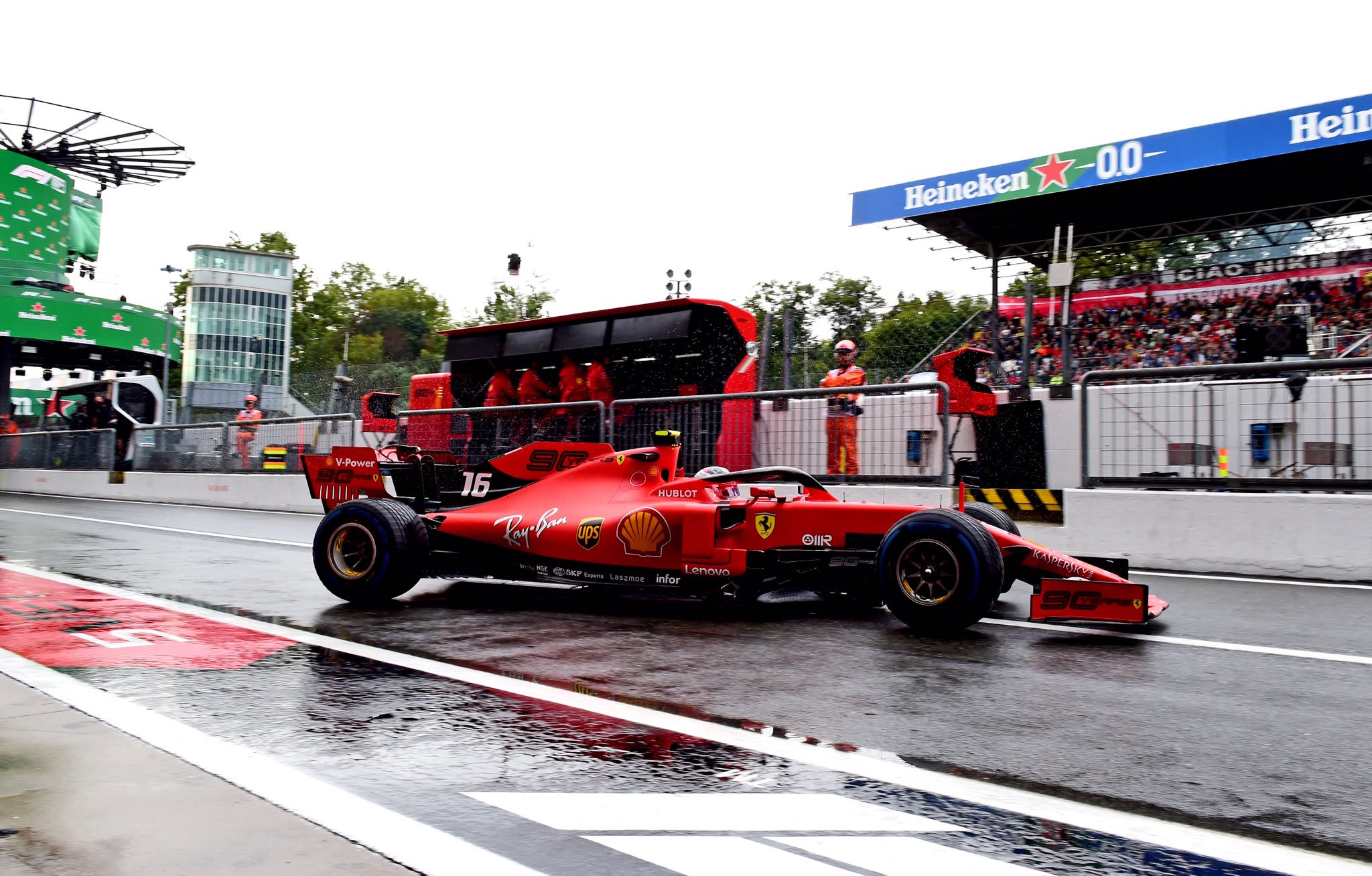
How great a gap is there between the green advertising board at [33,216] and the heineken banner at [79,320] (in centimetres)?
613

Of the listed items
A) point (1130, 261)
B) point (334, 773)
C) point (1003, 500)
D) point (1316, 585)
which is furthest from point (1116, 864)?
point (1130, 261)

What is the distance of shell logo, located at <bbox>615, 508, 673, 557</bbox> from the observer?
606 cm

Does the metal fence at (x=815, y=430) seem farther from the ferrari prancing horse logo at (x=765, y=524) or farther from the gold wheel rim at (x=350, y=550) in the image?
the gold wheel rim at (x=350, y=550)

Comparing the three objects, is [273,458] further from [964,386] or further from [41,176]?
[41,176]

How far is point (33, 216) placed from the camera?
4597 centimetres

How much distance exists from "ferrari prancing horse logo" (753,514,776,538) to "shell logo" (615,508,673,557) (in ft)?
1.66

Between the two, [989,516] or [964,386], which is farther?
[964,386]

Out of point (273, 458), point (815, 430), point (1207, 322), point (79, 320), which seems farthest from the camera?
point (79, 320)

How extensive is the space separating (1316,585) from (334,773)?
6821 millimetres

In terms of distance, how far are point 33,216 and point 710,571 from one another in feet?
165

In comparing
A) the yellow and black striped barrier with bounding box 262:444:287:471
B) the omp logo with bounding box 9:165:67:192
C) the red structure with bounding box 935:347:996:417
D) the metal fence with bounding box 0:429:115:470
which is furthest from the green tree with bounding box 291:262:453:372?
the red structure with bounding box 935:347:996:417

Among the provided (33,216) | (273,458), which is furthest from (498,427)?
(33,216)

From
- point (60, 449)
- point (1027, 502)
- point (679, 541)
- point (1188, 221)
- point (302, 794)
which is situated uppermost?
point (1188, 221)

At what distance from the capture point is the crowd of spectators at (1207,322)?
66.6 feet
